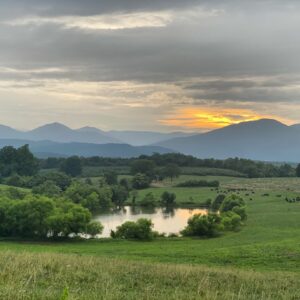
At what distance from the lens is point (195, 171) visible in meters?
187

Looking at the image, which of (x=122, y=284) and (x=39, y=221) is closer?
(x=122, y=284)

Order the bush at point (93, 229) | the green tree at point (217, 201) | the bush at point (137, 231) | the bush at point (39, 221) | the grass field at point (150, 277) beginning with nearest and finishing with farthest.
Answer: the grass field at point (150, 277)
the bush at point (137, 231)
the bush at point (39, 221)
the bush at point (93, 229)
the green tree at point (217, 201)

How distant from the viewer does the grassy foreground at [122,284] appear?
11.0 meters

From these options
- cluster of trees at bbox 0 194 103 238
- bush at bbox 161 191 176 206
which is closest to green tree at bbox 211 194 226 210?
bush at bbox 161 191 176 206

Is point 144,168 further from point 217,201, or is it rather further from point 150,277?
point 150,277

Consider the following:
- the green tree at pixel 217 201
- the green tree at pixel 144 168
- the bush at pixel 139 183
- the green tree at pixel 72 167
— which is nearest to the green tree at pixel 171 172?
the green tree at pixel 144 168

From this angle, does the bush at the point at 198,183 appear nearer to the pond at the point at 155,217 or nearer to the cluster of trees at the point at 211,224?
the pond at the point at 155,217

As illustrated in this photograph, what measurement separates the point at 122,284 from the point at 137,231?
1896 inches

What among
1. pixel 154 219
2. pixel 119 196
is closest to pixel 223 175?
pixel 119 196

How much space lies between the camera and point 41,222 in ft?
210

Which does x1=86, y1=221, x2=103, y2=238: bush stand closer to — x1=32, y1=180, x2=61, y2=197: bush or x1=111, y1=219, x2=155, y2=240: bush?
x1=111, y1=219, x2=155, y2=240: bush

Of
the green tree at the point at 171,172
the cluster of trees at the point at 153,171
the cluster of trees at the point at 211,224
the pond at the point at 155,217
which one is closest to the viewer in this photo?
the cluster of trees at the point at 211,224

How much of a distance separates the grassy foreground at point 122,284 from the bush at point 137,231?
141ft

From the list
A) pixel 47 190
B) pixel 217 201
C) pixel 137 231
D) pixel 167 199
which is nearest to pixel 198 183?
pixel 167 199
